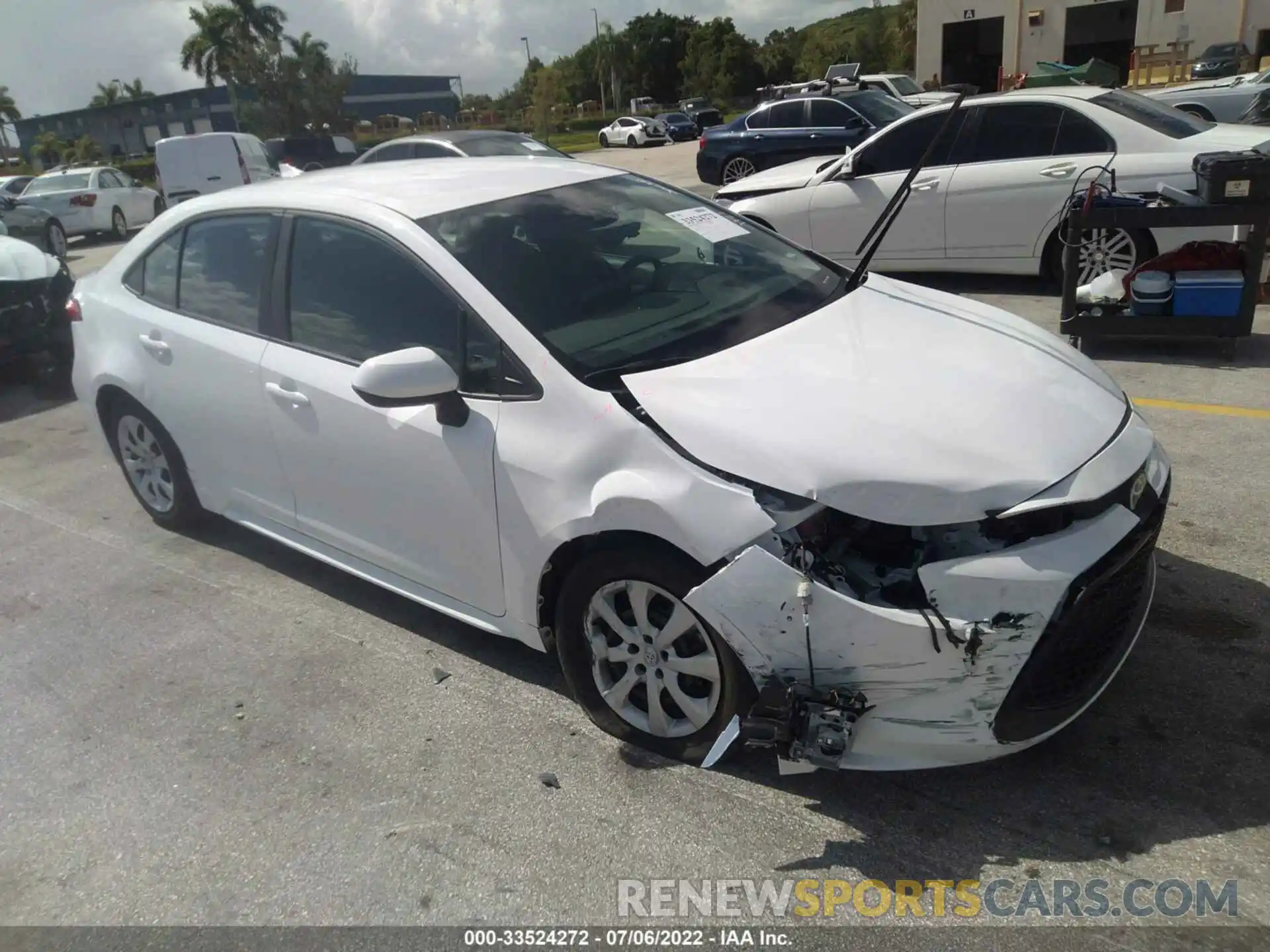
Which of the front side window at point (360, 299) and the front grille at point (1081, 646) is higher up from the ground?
the front side window at point (360, 299)

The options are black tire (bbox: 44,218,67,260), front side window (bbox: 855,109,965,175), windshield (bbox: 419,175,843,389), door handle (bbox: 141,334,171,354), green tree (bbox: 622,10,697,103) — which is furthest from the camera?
green tree (bbox: 622,10,697,103)

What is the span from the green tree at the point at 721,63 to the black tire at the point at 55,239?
218 feet

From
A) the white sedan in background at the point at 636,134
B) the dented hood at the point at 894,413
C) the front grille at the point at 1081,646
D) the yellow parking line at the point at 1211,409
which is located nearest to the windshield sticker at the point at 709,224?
the dented hood at the point at 894,413

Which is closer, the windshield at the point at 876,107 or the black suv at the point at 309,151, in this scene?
the windshield at the point at 876,107

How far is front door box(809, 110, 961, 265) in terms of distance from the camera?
777 cm

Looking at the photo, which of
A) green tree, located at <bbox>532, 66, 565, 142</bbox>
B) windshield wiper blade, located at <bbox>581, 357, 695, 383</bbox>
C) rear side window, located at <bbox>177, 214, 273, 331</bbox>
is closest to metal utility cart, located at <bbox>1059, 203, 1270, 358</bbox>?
windshield wiper blade, located at <bbox>581, 357, 695, 383</bbox>

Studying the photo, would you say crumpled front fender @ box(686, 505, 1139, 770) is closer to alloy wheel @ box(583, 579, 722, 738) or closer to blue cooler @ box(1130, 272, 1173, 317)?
alloy wheel @ box(583, 579, 722, 738)

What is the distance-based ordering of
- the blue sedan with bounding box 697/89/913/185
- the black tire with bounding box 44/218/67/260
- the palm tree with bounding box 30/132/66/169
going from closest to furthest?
the blue sedan with bounding box 697/89/913/185
the black tire with bounding box 44/218/67/260
the palm tree with bounding box 30/132/66/169

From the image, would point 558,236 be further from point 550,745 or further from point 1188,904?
point 1188,904

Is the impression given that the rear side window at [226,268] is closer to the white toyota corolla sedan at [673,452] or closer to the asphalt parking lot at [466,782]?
the white toyota corolla sedan at [673,452]

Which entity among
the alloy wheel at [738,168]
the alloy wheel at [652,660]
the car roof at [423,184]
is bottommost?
the alloy wheel at [652,660]

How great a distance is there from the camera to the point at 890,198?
7.54 m

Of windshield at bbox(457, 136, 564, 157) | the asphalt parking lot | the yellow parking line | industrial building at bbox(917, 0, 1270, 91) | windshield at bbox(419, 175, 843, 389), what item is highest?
industrial building at bbox(917, 0, 1270, 91)

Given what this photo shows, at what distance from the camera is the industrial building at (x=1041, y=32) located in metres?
40.5
